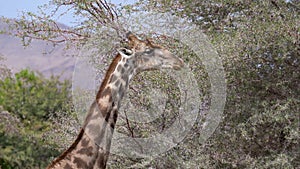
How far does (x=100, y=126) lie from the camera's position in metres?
4.76

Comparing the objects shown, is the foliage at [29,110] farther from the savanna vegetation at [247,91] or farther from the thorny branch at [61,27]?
the savanna vegetation at [247,91]

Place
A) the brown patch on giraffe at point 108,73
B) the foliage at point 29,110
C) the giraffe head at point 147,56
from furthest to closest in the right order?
the foliage at point 29,110 < the giraffe head at point 147,56 < the brown patch on giraffe at point 108,73

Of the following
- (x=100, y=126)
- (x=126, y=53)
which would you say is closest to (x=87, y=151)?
(x=100, y=126)

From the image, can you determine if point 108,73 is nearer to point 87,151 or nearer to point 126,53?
point 126,53

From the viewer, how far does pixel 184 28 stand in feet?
23.7

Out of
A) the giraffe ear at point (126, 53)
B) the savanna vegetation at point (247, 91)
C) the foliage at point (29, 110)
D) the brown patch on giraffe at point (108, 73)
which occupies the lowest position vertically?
the foliage at point (29, 110)

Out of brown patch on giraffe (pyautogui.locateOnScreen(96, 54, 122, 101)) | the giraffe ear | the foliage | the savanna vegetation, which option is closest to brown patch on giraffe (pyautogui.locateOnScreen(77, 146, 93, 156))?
brown patch on giraffe (pyautogui.locateOnScreen(96, 54, 122, 101))

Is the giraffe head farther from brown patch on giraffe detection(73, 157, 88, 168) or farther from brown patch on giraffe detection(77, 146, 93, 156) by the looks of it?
brown patch on giraffe detection(73, 157, 88, 168)

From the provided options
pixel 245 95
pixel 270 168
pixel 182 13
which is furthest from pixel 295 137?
pixel 182 13

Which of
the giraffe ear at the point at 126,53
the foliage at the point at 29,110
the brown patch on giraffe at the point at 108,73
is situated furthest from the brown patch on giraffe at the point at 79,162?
the foliage at the point at 29,110

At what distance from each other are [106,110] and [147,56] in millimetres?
671

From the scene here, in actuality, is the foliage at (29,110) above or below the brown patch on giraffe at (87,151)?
below

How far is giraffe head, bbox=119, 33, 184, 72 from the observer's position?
5.10 metres

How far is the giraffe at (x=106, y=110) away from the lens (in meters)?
4.64
